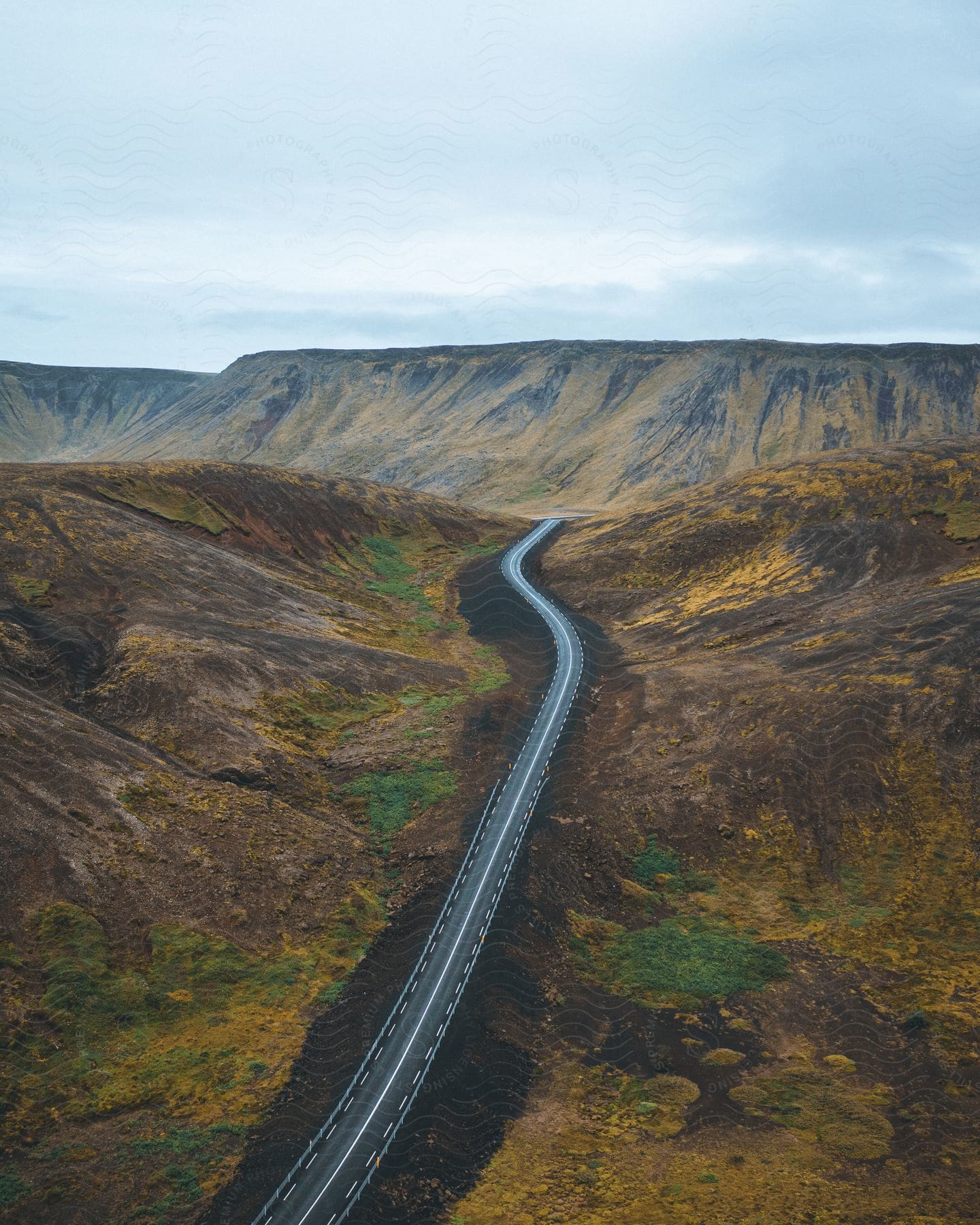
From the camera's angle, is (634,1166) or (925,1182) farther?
(634,1166)

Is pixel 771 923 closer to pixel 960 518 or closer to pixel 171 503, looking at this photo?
pixel 960 518

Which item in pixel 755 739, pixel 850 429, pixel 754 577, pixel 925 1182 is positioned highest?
pixel 850 429

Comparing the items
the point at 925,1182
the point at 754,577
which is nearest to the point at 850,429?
the point at 754,577

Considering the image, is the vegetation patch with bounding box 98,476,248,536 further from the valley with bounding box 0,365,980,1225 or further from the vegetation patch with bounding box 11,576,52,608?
the vegetation patch with bounding box 11,576,52,608

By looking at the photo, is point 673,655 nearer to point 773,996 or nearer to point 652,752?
point 652,752

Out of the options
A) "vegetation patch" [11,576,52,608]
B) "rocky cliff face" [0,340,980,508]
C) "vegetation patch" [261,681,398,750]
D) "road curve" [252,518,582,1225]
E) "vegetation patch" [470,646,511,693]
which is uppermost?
"rocky cliff face" [0,340,980,508]

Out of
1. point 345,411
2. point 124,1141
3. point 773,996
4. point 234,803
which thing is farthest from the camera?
point 345,411

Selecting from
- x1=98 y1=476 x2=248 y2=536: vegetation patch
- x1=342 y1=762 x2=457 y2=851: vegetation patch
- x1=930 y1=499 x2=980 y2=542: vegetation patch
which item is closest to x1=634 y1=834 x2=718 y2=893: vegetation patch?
x1=342 y1=762 x2=457 y2=851: vegetation patch

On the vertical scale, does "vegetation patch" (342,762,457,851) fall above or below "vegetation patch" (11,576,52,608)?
below
